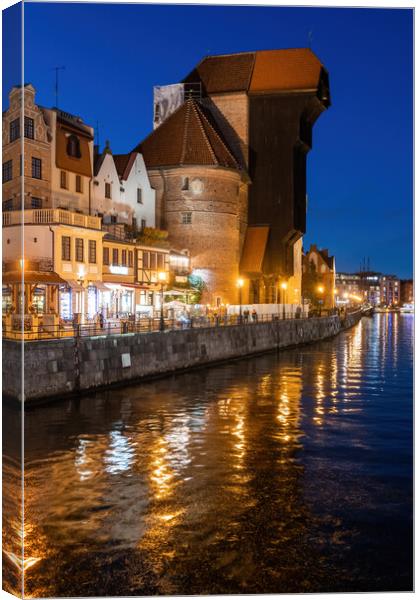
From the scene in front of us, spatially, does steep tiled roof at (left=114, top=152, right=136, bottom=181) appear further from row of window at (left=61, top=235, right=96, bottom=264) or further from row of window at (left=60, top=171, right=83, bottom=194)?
row of window at (left=61, top=235, right=96, bottom=264)

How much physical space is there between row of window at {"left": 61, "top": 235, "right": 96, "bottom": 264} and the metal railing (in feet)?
17.1

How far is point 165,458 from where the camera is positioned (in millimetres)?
18016

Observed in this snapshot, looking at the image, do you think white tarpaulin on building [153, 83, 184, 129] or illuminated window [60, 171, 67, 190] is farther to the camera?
white tarpaulin on building [153, 83, 184, 129]

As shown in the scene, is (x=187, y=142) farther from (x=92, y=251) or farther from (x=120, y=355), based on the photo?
(x=120, y=355)

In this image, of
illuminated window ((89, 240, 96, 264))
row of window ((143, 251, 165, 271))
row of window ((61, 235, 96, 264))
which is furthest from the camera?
row of window ((143, 251, 165, 271))

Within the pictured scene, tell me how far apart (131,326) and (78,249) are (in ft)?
26.4

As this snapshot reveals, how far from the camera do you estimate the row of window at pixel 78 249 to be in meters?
Answer: 37.9

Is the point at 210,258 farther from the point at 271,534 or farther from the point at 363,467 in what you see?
the point at 271,534

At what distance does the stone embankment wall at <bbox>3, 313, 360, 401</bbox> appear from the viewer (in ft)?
81.6

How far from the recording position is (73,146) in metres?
43.2

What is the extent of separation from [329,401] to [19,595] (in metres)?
22.5

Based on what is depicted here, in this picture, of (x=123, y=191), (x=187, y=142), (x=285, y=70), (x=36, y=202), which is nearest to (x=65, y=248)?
(x=36, y=202)

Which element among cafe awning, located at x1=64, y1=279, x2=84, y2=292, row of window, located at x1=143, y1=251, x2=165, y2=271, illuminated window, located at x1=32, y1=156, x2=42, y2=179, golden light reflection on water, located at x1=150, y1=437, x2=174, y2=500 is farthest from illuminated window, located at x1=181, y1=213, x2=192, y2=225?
golden light reflection on water, located at x1=150, y1=437, x2=174, y2=500

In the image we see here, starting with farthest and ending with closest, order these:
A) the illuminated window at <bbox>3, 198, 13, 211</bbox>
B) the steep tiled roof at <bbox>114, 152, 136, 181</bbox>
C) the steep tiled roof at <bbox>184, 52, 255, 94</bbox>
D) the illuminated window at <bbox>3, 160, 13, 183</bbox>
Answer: the steep tiled roof at <bbox>184, 52, 255, 94</bbox> → the steep tiled roof at <bbox>114, 152, 136, 181</bbox> → the illuminated window at <bbox>3, 198, 13, 211</bbox> → the illuminated window at <bbox>3, 160, 13, 183</bbox>
